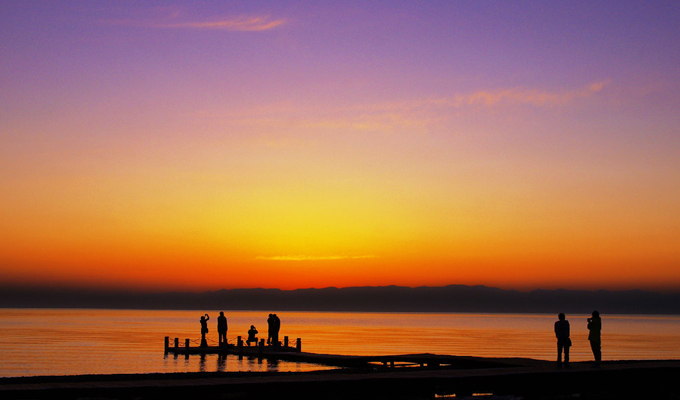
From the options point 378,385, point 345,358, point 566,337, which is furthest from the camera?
point 345,358

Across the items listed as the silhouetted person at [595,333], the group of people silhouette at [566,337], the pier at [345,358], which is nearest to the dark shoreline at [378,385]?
the group of people silhouette at [566,337]

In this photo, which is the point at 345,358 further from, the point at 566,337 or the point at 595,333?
the point at 595,333

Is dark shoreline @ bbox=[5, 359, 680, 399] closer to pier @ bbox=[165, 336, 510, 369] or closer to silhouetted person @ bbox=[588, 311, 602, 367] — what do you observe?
silhouetted person @ bbox=[588, 311, 602, 367]

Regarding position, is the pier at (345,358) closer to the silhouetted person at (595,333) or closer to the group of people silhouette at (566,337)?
the group of people silhouette at (566,337)

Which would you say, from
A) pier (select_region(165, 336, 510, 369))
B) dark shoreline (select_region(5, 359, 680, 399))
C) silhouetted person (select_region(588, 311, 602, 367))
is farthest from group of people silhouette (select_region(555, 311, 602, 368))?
pier (select_region(165, 336, 510, 369))

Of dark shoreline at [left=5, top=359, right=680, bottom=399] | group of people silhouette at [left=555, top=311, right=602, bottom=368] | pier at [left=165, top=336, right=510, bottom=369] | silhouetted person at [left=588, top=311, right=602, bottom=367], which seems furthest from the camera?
pier at [left=165, top=336, right=510, bottom=369]

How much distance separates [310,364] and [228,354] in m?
7.06

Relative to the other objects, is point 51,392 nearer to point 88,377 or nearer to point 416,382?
point 88,377

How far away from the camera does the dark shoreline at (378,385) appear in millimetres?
17297

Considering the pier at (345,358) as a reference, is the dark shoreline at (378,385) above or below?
above

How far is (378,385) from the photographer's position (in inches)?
752

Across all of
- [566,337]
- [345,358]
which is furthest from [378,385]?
[345,358]

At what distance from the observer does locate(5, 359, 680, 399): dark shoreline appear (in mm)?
17297

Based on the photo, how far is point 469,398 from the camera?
21.1 metres
